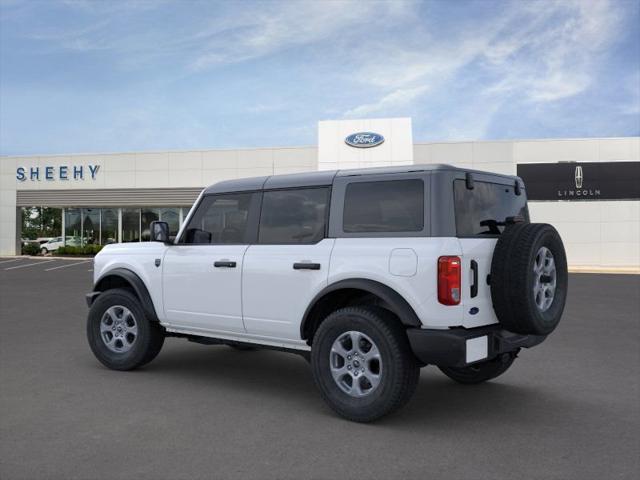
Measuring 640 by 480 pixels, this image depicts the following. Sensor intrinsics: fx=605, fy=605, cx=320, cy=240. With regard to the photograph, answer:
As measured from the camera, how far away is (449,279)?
14.0 ft

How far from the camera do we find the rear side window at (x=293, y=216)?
16.8ft

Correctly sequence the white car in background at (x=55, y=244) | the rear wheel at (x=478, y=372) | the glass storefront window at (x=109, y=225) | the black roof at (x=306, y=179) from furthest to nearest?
the white car in background at (x=55, y=244) < the glass storefront window at (x=109, y=225) < the rear wheel at (x=478, y=372) < the black roof at (x=306, y=179)

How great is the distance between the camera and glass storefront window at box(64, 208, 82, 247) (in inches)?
1419

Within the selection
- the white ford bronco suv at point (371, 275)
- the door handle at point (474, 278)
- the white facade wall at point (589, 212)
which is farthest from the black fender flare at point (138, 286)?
the white facade wall at point (589, 212)

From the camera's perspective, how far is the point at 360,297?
4980 millimetres

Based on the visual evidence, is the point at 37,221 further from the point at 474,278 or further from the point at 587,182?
the point at 474,278

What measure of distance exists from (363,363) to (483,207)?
5.20 feet

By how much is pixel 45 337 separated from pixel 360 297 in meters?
5.49

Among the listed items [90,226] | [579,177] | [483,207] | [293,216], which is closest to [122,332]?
[293,216]

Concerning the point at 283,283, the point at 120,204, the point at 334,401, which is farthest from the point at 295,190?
the point at 120,204

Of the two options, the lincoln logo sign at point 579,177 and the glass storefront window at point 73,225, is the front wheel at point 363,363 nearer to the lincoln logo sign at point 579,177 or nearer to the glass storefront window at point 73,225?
the lincoln logo sign at point 579,177

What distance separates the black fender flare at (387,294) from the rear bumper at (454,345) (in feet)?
0.30

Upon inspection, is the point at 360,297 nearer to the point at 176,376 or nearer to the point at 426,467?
the point at 426,467

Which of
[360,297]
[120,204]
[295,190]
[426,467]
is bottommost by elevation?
[426,467]
